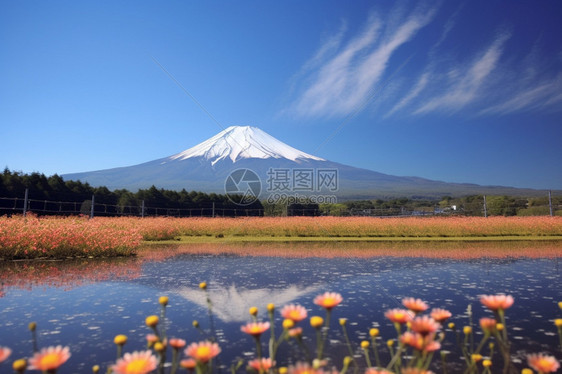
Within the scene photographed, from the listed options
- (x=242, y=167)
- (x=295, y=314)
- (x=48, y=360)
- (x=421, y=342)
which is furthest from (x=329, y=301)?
(x=242, y=167)

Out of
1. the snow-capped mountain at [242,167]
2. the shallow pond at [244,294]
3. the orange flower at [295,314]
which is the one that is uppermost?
the snow-capped mountain at [242,167]

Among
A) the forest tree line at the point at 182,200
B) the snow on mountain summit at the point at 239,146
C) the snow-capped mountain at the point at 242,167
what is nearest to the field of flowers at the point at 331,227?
the forest tree line at the point at 182,200

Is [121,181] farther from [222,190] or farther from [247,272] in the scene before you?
[247,272]

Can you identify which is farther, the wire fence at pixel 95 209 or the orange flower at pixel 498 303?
the wire fence at pixel 95 209

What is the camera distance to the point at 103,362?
2.46 meters

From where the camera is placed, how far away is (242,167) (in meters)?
90.3

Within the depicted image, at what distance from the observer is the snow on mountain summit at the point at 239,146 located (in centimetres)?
7831

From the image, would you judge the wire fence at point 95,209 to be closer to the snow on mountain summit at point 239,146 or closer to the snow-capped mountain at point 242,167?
the snow-capped mountain at point 242,167

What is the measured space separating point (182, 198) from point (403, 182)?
78788 mm

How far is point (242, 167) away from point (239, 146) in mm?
6167

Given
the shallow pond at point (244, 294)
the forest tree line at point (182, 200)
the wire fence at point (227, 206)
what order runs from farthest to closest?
the forest tree line at point (182, 200), the wire fence at point (227, 206), the shallow pond at point (244, 294)

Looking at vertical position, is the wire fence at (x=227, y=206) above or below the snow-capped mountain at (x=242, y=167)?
below

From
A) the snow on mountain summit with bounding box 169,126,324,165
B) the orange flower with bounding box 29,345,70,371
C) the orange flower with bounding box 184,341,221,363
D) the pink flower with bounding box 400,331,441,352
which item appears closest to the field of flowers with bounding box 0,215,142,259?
the orange flower with bounding box 29,345,70,371

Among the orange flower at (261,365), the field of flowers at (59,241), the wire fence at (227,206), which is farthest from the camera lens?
the wire fence at (227,206)
